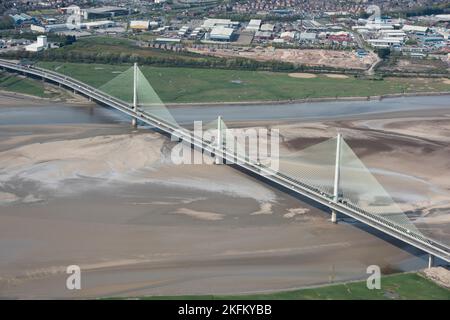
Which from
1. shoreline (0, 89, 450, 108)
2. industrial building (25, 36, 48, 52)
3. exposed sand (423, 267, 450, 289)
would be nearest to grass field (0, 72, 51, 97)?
shoreline (0, 89, 450, 108)

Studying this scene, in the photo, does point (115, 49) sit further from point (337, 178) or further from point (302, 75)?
point (337, 178)

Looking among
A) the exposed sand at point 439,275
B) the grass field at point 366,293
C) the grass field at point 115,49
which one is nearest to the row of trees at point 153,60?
the grass field at point 115,49

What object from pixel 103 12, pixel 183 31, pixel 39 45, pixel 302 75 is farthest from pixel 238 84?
pixel 103 12

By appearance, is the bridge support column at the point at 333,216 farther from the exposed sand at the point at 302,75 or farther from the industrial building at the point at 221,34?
the industrial building at the point at 221,34
